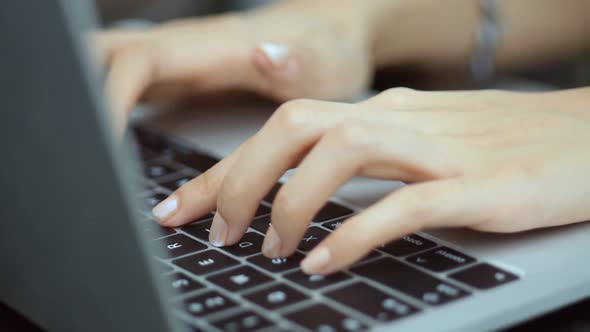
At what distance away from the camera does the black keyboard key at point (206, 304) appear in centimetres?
37

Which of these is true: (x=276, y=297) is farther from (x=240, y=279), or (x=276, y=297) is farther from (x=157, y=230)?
(x=157, y=230)

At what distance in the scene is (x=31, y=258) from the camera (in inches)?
14.2

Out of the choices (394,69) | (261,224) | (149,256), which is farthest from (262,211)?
(394,69)

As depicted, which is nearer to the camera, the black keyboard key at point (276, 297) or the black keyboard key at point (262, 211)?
the black keyboard key at point (276, 297)

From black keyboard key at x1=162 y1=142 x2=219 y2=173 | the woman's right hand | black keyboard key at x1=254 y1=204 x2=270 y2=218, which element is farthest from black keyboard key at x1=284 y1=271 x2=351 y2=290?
the woman's right hand

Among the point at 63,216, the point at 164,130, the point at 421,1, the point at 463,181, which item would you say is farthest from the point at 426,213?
the point at 421,1

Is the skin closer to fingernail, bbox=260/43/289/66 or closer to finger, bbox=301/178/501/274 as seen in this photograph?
finger, bbox=301/178/501/274

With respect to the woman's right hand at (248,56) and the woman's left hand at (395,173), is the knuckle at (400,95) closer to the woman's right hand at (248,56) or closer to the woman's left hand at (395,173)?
the woman's left hand at (395,173)

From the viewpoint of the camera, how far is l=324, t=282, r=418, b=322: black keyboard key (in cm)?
37

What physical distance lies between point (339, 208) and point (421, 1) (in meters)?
0.49

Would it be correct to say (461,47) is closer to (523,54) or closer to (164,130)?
(523,54)

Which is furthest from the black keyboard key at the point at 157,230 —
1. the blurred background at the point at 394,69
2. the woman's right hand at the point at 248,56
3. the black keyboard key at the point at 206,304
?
the blurred background at the point at 394,69

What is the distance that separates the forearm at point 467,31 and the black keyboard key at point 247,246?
18.8 inches

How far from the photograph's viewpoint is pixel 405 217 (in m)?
0.42
